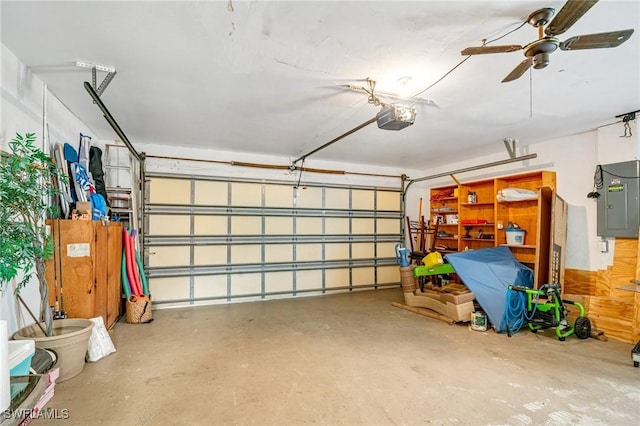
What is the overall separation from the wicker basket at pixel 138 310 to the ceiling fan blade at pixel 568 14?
5253 millimetres

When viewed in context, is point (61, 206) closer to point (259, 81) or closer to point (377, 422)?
point (259, 81)

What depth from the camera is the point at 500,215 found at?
5336 mm

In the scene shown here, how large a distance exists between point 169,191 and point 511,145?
586 centimetres

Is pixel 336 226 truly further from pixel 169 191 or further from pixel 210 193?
pixel 169 191

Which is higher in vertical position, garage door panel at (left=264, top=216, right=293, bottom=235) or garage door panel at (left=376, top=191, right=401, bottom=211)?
garage door panel at (left=376, top=191, right=401, bottom=211)

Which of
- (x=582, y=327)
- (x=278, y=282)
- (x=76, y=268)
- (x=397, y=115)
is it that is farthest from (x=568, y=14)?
(x=278, y=282)

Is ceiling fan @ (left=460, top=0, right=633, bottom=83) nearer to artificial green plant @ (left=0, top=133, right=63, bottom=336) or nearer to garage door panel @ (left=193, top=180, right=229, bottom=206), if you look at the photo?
artificial green plant @ (left=0, top=133, right=63, bottom=336)

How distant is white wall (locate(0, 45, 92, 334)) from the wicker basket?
1.41 metres

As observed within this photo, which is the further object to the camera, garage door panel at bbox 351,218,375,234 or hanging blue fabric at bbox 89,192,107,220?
garage door panel at bbox 351,218,375,234

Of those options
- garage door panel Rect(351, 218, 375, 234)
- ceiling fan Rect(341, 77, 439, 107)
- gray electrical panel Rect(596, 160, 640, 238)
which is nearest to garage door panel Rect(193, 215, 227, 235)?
garage door panel Rect(351, 218, 375, 234)

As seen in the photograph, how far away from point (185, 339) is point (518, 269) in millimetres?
4623

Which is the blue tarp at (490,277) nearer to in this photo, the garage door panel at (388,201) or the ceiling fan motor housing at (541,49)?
the garage door panel at (388,201)

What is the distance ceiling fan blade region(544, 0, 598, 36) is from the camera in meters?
1.55

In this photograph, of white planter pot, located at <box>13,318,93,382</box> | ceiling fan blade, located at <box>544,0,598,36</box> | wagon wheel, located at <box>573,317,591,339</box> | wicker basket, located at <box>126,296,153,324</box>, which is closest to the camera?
ceiling fan blade, located at <box>544,0,598,36</box>
